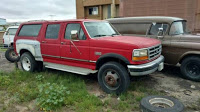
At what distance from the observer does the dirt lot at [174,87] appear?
148 inches

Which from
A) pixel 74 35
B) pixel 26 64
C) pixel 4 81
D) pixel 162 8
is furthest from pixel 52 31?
pixel 162 8

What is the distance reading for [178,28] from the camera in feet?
18.7

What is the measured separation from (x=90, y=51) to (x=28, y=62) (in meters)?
3.03

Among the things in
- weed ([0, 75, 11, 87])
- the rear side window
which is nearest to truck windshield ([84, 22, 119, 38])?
the rear side window

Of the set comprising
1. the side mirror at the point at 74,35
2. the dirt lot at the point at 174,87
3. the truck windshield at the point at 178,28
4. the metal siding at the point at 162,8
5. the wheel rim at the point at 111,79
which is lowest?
the dirt lot at the point at 174,87

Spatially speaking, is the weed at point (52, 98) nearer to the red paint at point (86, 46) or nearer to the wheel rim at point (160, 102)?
the red paint at point (86, 46)

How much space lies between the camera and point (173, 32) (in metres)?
5.55

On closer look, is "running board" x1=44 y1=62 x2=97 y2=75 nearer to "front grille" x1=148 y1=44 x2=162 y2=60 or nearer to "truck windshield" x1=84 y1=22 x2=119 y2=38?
"truck windshield" x1=84 y1=22 x2=119 y2=38

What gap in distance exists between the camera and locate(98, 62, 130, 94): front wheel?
12.7 ft

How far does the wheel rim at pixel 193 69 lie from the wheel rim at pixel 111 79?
263 centimetres

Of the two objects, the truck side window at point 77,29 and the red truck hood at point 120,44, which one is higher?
the truck side window at point 77,29

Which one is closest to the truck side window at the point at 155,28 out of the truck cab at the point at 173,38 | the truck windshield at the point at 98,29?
the truck cab at the point at 173,38

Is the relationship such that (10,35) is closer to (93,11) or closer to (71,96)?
(71,96)

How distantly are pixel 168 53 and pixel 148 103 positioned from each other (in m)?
2.70
